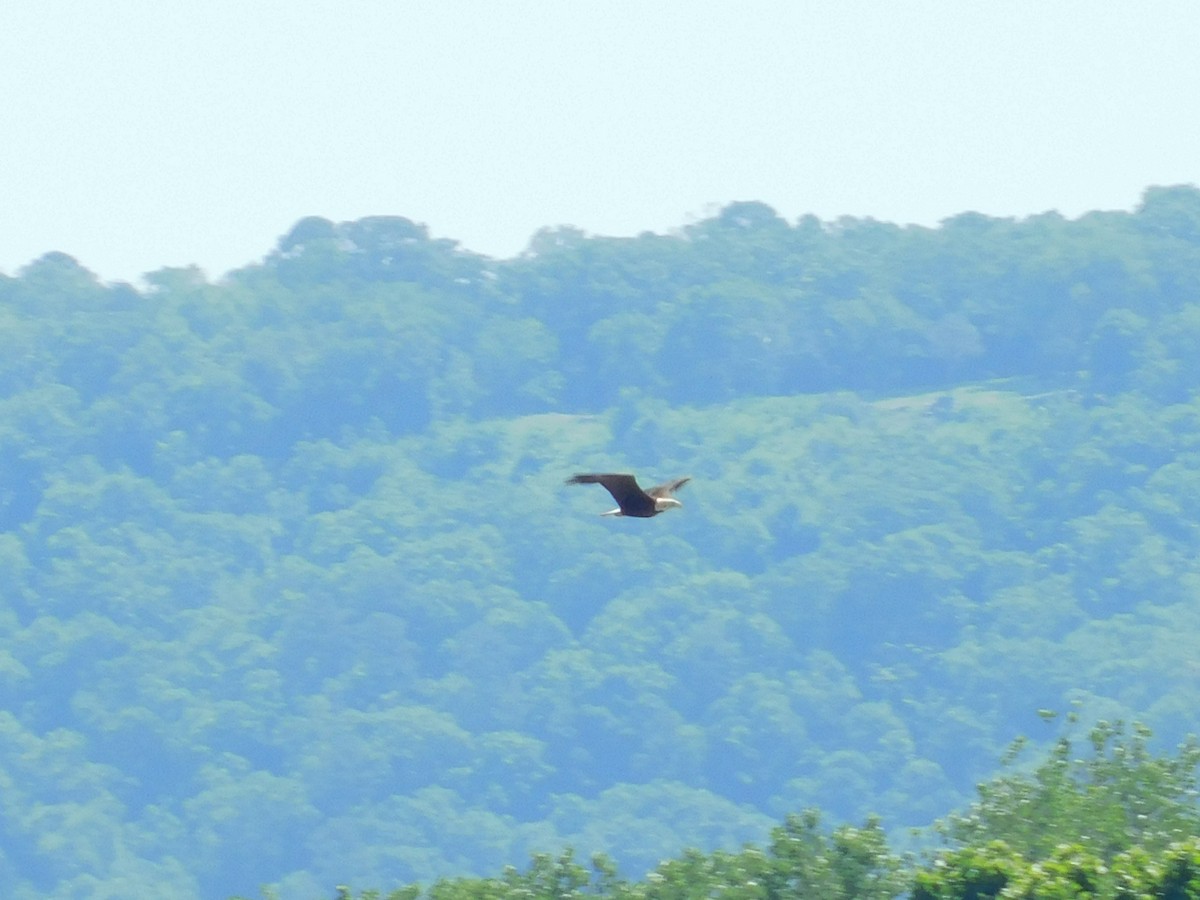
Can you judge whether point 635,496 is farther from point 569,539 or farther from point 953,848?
point 569,539

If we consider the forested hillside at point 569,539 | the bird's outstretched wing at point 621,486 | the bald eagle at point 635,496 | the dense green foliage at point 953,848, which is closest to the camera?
the bird's outstretched wing at point 621,486

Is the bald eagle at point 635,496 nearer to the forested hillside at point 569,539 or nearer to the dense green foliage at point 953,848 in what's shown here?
the dense green foliage at point 953,848

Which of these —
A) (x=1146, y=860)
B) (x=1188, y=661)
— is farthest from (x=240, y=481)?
(x=1146, y=860)

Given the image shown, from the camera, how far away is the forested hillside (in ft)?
418

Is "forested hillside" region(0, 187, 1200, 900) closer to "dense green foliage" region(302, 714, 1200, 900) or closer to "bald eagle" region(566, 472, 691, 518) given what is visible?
"dense green foliage" region(302, 714, 1200, 900)

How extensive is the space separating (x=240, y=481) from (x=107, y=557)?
14.0 meters

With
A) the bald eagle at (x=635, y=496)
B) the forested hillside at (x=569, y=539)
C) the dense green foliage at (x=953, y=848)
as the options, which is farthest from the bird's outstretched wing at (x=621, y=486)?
the forested hillside at (x=569, y=539)

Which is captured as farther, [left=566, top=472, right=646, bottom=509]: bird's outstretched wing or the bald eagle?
the bald eagle

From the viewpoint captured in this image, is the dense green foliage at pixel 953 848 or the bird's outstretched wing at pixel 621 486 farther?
the dense green foliage at pixel 953 848

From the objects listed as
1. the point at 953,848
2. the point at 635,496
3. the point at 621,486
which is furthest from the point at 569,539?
the point at 621,486

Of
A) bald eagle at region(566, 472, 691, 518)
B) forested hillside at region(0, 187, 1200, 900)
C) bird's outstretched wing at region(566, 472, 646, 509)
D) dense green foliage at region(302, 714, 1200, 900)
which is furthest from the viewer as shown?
forested hillside at region(0, 187, 1200, 900)

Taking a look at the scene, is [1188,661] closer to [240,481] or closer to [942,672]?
[942,672]

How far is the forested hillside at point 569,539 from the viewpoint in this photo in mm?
127312

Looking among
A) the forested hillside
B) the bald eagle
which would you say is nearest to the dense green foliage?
the bald eagle
